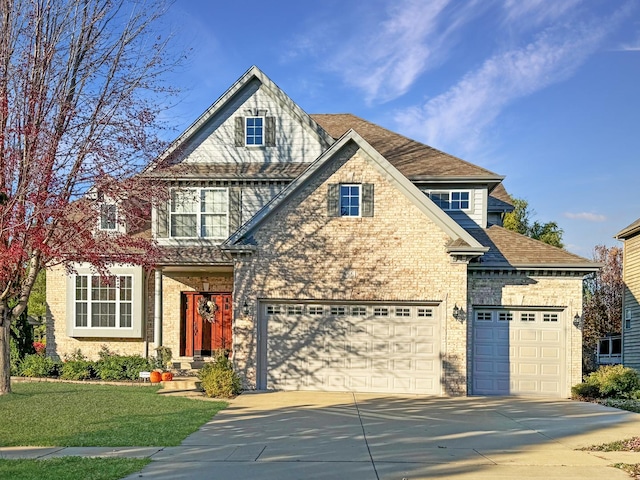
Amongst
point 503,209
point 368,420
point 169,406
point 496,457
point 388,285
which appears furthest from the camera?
point 503,209

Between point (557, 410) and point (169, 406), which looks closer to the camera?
point (169, 406)

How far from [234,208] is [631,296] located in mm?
17170

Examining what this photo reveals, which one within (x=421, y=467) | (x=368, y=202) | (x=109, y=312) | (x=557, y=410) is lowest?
(x=557, y=410)

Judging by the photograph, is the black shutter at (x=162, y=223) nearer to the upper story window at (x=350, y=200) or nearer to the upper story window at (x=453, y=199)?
the upper story window at (x=350, y=200)

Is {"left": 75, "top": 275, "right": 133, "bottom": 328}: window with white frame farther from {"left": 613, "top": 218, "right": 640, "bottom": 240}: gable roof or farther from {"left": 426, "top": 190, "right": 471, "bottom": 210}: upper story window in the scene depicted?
{"left": 613, "top": 218, "right": 640, "bottom": 240}: gable roof

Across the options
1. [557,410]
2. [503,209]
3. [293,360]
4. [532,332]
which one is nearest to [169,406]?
[293,360]

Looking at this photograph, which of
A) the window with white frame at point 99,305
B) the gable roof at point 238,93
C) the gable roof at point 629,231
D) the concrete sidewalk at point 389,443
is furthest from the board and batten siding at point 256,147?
the gable roof at point 629,231

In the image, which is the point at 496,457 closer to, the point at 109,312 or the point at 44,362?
the point at 109,312

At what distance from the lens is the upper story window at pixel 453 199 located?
56.3 feet

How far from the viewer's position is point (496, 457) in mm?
8203

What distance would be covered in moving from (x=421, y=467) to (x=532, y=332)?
30.6 feet

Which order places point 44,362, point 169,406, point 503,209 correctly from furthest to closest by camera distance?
1. point 503,209
2. point 44,362
3. point 169,406

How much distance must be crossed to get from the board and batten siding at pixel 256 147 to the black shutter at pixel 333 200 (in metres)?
3.31

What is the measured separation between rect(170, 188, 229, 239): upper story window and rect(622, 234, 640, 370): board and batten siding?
1676cm
